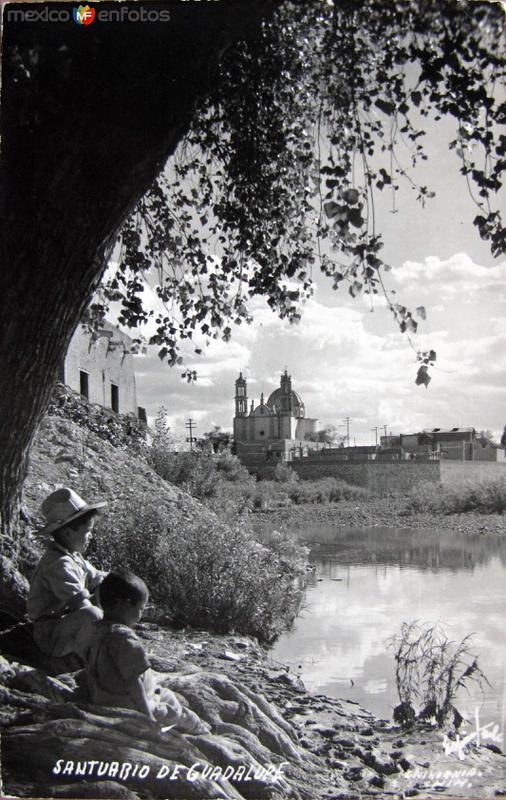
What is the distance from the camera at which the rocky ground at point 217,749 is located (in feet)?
10.2

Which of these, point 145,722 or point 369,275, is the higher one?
point 369,275

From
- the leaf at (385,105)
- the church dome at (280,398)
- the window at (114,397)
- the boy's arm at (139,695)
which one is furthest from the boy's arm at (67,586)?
the window at (114,397)

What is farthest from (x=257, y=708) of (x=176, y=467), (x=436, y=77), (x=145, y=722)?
(x=176, y=467)

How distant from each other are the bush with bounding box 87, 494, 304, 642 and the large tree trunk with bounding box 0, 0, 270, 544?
3014 mm

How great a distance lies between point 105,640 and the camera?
10.3 ft

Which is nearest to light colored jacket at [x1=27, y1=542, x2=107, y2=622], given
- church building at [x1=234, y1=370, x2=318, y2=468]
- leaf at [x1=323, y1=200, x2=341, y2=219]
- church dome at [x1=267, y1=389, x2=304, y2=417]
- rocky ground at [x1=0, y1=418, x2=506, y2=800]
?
rocky ground at [x1=0, y1=418, x2=506, y2=800]

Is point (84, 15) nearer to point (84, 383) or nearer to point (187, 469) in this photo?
point (84, 383)

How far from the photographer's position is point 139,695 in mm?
3164

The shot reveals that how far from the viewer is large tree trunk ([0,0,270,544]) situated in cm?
341

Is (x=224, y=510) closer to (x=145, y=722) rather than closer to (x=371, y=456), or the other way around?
(x=145, y=722)

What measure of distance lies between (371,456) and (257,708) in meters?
26.3

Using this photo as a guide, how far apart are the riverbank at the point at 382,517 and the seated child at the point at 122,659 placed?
482 inches

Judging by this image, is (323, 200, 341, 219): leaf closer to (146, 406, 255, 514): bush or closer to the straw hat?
the straw hat
